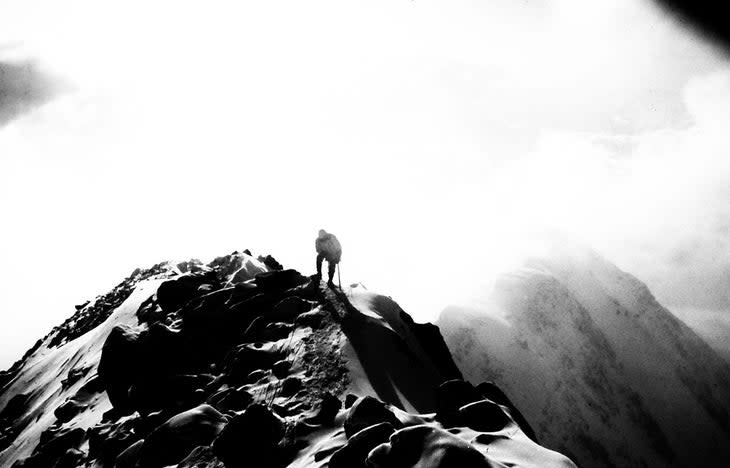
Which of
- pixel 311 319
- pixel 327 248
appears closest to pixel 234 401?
pixel 311 319

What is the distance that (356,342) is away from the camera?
15258 mm

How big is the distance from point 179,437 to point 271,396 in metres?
2.90

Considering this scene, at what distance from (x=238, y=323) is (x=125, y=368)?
492 centimetres

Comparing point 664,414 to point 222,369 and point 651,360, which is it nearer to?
point 651,360

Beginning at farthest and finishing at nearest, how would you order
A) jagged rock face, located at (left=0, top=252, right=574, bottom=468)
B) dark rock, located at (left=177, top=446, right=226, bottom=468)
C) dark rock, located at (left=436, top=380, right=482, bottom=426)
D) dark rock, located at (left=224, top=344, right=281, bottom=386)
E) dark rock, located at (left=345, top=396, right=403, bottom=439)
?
dark rock, located at (left=224, top=344, right=281, bottom=386), dark rock, located at (left=436, top=380, right=482, bottom=426), dark rock, located at (left=177, top=446, right=226, bottom=468), dark rock, located at (left=345, top=396, right=403, bottom=439), jagged rock face, located at (left=0, top=252, right=574, bottom=468)

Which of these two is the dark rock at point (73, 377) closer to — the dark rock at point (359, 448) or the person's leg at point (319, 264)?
the person's leg at point (319, 264)

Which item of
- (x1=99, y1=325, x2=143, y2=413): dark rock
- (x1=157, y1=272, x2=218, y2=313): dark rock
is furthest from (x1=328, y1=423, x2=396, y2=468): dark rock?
(x1=157, y1=272, x2=218, y2=313): dark rock

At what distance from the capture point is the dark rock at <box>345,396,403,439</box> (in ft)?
30.3

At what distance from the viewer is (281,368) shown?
14180 mm

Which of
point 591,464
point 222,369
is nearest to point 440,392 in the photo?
point 222,369

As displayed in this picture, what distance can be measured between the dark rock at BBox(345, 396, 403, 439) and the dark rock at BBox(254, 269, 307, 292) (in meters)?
11.6

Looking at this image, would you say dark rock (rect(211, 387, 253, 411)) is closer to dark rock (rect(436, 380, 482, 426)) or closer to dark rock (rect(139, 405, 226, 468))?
dark rock (rect(139, 405, 226, 468))

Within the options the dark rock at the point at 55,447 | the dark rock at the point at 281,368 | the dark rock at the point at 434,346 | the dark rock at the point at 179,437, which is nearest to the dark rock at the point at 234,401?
the dark rock at the point at 281,368

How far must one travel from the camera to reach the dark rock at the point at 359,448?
7.66 meters
